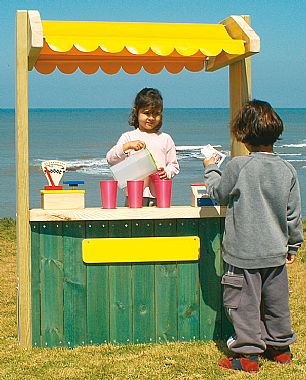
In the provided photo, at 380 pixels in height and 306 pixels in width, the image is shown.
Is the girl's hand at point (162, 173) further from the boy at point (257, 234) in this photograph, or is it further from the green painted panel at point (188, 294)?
the boy at point (257, 234)

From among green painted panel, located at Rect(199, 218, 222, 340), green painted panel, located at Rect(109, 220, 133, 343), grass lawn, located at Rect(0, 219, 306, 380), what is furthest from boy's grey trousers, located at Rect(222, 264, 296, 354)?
green painted panel, located at Rect(109, 220, 133, 343)

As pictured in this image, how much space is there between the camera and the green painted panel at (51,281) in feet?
16.5

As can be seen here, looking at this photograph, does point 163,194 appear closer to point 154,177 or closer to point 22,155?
point 154,177

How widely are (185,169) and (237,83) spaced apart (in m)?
15.7

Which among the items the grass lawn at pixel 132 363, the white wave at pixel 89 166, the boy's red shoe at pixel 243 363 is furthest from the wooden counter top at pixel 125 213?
the white wave at pixel 89 166

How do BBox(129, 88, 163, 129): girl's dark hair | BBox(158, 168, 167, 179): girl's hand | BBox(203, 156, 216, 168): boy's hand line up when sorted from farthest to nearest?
BBox(129, 88, 163, 129): girl's dark hair → BBox(158, 168, 167, 179): girl's hand → BBox(203, 156, 216, 168): boy's hand

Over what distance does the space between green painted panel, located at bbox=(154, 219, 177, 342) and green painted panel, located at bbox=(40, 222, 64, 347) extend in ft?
1.93

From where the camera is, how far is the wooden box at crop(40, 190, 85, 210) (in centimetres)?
505

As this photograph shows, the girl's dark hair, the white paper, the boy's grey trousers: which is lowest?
the boy's grey trousers

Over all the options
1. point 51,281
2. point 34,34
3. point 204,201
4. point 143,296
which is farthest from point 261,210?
point 34,34

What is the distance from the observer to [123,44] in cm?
490

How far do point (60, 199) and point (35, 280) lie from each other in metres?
0.50

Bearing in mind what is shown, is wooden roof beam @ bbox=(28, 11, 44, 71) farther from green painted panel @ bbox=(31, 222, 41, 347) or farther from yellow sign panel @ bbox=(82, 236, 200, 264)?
yellow sign panel @ bbox=(82, 236, 200, 264)

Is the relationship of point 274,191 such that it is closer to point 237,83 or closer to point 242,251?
point 242,251
